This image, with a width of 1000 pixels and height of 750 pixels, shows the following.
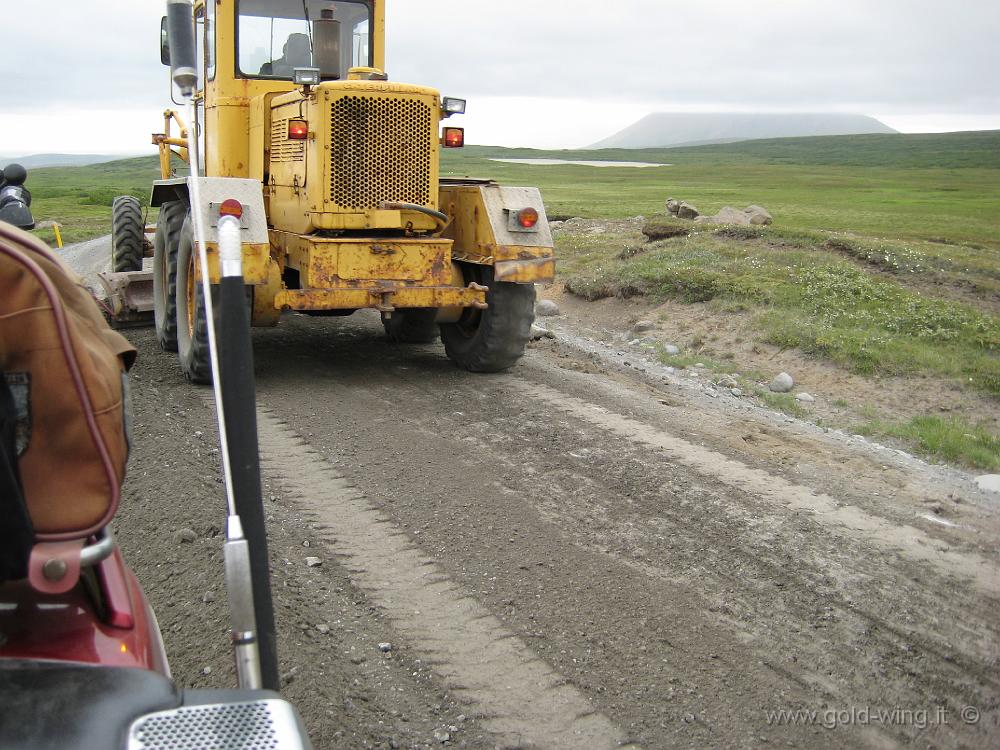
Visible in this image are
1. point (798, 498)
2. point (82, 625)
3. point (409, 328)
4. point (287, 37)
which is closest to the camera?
point (82, 625)

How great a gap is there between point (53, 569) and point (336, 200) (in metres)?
6.07

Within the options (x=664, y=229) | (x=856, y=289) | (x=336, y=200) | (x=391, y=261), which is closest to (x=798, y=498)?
(x=391, y=261)

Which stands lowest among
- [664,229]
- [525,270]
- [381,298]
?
[381,298]

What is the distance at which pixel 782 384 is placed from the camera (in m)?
8.79

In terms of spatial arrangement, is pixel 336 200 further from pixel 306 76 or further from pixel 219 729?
pixel 219 729

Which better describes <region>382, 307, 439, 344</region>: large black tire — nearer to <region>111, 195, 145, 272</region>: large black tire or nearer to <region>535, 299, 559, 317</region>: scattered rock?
<region>535, 299, 559, 317</region>: scattered rock

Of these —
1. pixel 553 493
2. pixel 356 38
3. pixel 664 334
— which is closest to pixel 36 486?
pixel 553 493

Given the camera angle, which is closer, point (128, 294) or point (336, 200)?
point (336, 200)

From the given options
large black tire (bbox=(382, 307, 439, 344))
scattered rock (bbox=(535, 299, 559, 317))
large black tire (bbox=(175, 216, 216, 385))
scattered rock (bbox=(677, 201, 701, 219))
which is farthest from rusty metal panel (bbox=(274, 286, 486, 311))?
scattered rock (bbox=(677, 201, 701, 219))

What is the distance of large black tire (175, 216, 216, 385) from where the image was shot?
764 centimetres

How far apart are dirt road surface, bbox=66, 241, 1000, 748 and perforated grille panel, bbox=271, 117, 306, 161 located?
2031 mm

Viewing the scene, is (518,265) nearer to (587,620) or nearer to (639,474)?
(639,474)

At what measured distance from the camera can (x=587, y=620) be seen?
4.14 metres

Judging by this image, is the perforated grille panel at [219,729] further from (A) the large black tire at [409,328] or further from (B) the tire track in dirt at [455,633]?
(A) the large black tire at [409,328]
